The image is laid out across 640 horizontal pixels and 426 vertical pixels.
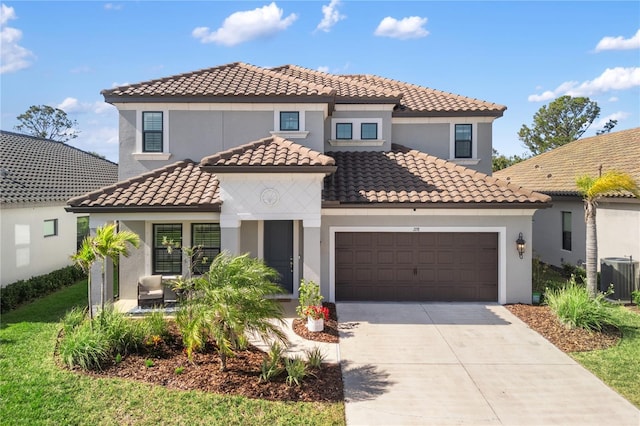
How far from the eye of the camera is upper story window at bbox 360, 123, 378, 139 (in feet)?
49.8

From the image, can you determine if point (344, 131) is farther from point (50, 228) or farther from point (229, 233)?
point (50, 228)

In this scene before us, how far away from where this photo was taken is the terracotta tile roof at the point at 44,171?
47.9 feet

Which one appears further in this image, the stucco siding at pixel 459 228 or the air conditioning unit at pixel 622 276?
the air conditioning unit at pixel 622 276

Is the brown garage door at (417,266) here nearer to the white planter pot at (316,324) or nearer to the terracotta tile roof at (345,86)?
the white planter pot at (316,324)

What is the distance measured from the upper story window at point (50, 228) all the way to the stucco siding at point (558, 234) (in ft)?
70.4

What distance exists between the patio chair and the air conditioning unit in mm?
14392

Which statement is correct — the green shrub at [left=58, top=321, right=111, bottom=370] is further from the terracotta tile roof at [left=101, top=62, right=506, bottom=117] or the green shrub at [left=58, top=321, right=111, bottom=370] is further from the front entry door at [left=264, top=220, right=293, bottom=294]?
the terracotta tile roof at [left=101, top=62, right=506, bottom=117]

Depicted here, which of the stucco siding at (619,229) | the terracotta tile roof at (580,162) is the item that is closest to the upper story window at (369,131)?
the terracotta tile roof at (580,162)

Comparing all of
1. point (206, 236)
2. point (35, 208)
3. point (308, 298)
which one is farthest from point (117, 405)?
point (35, 208)

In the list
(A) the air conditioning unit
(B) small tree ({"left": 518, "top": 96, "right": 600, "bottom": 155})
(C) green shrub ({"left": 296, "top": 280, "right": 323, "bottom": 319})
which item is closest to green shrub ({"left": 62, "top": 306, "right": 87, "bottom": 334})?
(C) green shrub ({"left": 296, "top": 280, "right": 323, "bottom": 319})

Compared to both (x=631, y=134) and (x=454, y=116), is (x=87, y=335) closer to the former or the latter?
(x=454, y=116)

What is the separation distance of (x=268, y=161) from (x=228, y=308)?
16.2ft

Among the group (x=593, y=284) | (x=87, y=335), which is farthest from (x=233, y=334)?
(x=593, y=284)

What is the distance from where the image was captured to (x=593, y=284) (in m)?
11.3
